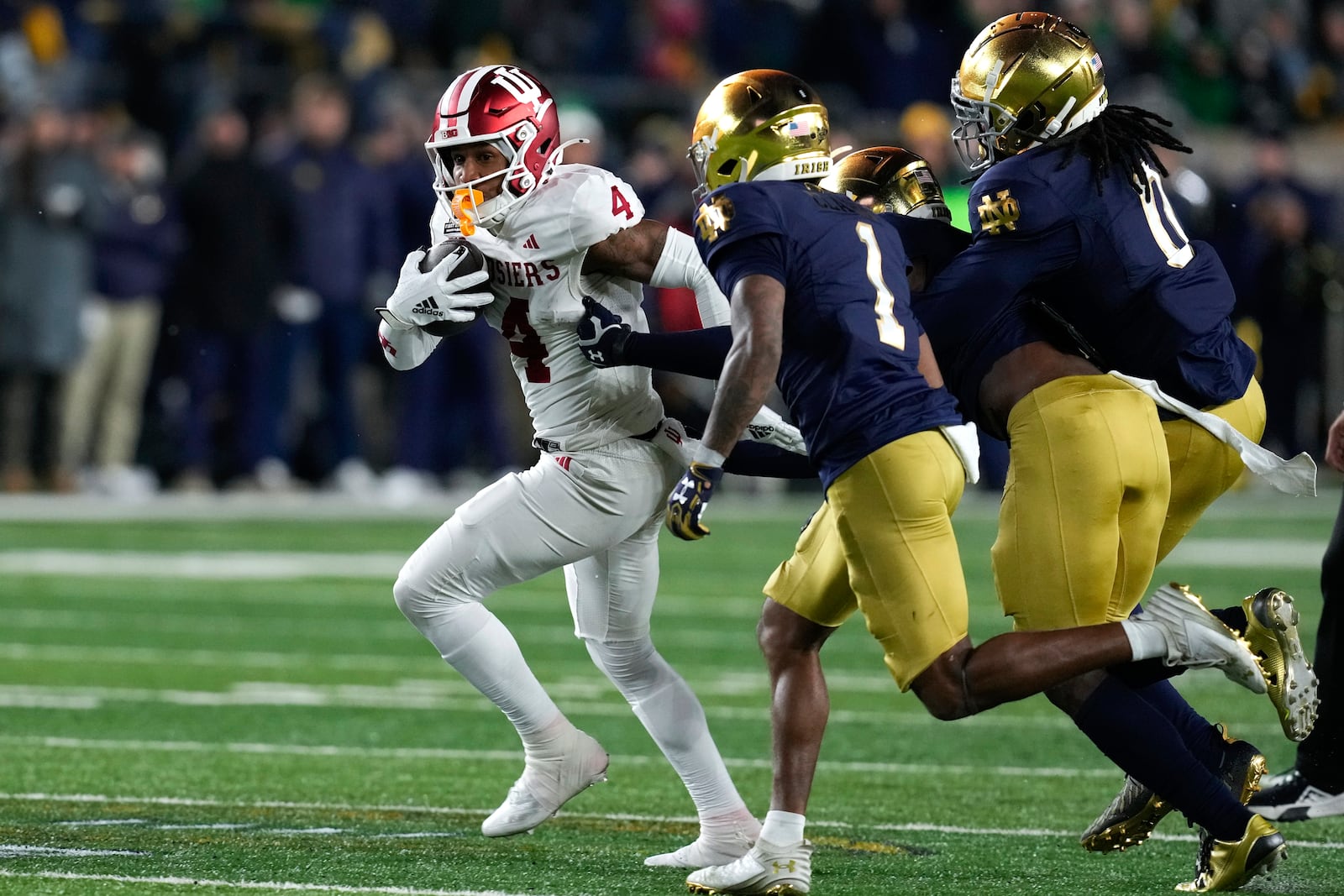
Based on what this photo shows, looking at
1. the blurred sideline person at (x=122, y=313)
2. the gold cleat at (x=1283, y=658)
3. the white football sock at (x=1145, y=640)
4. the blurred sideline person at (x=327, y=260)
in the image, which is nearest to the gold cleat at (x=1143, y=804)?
the gold cleat at (x=1283, y=658)

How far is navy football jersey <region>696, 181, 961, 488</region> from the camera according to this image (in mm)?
4211

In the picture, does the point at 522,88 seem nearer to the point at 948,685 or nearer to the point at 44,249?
the point at 948,685

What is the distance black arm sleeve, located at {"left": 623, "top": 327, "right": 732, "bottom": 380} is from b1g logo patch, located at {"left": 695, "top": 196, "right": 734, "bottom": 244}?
0.85 feet

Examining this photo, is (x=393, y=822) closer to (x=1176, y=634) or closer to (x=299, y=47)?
(x=1176, y=634)

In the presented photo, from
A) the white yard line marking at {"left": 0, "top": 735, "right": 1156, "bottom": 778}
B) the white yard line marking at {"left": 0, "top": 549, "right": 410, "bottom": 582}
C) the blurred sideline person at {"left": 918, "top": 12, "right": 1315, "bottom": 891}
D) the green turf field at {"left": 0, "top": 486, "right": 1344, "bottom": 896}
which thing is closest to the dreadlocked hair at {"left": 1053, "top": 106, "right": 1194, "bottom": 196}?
the blurred sideline person at {"left": 918, "top": 12, "right": 1315, "bottom": 891}

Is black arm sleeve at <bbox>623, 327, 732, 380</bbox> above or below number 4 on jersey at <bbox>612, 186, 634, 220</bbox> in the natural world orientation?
below

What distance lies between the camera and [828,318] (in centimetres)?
425

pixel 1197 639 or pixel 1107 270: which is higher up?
pixel 1107 270

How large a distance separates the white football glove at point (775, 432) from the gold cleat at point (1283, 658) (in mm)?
959

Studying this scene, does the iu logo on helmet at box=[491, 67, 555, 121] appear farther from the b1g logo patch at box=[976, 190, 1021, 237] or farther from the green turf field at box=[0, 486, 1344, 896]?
the green turf field at box=[0, 486, 1344, 896]

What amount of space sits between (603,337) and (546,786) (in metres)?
0.98

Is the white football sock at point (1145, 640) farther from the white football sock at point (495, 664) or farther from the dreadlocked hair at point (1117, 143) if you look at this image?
the white football sock at point (495, 664)

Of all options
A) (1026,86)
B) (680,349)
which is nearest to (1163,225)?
(1026,86)

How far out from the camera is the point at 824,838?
4.95 metres
